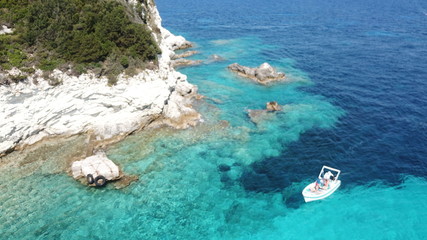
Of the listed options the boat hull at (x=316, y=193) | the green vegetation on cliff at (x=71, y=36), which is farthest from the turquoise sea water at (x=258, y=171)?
the green vegetation on cliff at (x=71, y=36)

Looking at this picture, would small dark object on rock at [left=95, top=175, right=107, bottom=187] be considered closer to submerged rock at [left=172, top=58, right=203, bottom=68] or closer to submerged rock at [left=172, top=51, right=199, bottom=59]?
submerged rock at [left=172, top=58, right=203, bottom=68]

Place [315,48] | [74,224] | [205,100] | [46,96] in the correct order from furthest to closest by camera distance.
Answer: [315,48], [205,100], [46,96], [74,224]

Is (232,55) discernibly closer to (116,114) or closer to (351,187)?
(116,114)

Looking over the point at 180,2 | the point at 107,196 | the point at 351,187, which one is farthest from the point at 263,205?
the point at 180,2

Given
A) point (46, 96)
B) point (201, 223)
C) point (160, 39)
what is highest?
point (160, 39)

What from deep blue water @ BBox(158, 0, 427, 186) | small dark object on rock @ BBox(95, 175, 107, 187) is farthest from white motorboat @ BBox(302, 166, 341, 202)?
small dark object on rock @ BBox(95, 175, 107, 187)

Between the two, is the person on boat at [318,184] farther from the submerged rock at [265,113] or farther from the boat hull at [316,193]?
the submerged rock at [265,113]
